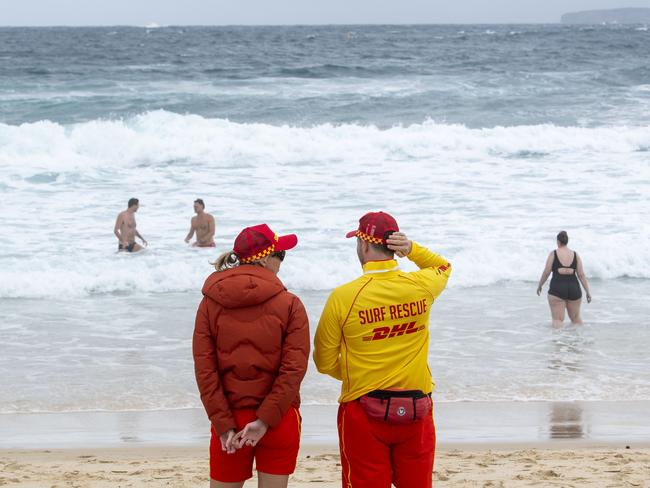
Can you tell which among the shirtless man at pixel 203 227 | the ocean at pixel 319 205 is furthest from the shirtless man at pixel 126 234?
the shirtless man at pixel 203 227

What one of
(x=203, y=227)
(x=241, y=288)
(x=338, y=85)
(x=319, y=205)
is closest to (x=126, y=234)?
(x=203, y=227)

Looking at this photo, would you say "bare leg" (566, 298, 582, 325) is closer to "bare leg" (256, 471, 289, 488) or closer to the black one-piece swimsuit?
the black one-piece swimsuit

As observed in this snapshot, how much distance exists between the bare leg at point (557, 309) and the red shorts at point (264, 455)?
6.92m

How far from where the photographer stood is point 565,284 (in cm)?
999

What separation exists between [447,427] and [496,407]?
0.74 meters

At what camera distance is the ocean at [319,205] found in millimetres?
8648

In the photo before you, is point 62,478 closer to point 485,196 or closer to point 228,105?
point 485,196

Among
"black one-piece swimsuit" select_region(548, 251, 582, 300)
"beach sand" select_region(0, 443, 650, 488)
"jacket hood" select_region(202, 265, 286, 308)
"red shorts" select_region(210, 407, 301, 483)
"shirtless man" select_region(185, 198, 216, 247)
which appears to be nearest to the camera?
"jacket hood" select_region(202, 265, 286, 308)

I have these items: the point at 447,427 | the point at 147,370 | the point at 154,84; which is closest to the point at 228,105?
the point at 154,84

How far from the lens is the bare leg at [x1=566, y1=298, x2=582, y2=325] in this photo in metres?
10.0

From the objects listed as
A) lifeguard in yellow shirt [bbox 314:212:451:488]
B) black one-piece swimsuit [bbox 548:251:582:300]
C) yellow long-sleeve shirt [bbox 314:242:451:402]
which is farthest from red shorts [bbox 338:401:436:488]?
black one-piece swimsuit [bbox 548:251:582:300]

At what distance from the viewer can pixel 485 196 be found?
1717 cm

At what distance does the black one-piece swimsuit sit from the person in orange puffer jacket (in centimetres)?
694

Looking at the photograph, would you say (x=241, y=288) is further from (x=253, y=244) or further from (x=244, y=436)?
(x=244, y=436)
